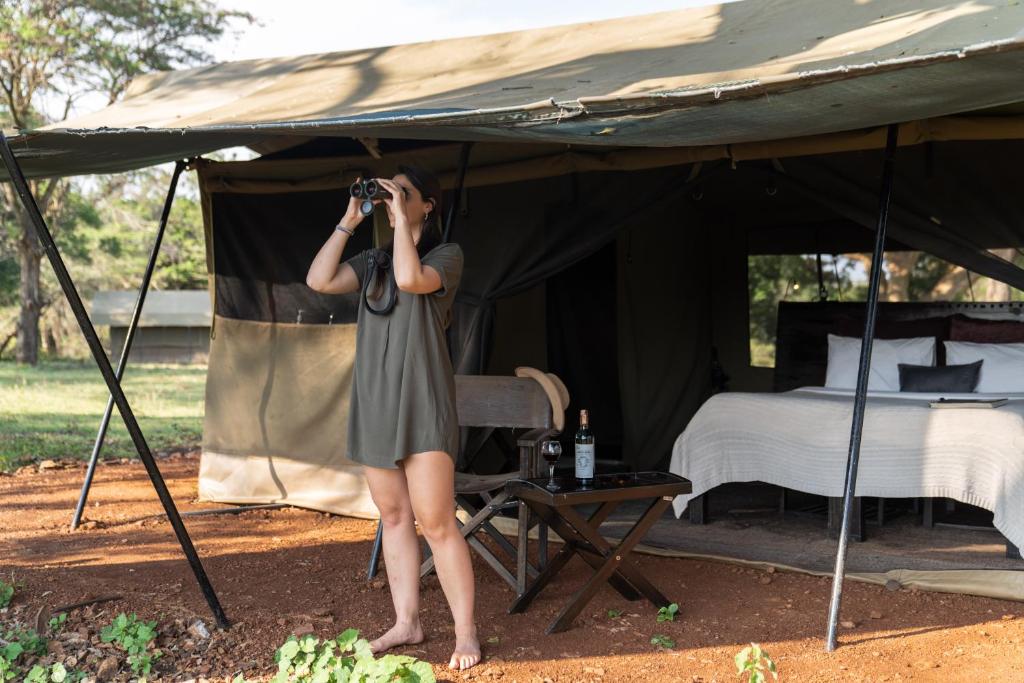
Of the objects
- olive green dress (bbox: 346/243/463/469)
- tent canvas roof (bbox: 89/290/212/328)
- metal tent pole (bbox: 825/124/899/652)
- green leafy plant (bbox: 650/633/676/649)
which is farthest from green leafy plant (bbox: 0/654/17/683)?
tent canvas roof (bbox: 89/290/212/328)

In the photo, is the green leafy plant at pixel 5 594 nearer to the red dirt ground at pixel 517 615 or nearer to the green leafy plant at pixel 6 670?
the red dirt ground at pixel 517 615

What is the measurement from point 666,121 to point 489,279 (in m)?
2.01

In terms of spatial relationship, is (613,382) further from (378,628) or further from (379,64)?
(378,628)

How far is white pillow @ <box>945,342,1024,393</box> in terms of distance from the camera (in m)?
5.70

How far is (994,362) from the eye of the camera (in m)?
5.83

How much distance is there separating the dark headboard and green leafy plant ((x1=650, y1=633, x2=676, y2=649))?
362cm

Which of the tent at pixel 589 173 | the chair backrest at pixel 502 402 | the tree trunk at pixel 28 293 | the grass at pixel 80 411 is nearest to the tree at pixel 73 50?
the tree trunk at pixel 28 293

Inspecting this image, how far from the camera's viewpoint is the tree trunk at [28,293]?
1848 centimetres

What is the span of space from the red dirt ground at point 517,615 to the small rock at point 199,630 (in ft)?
0.12

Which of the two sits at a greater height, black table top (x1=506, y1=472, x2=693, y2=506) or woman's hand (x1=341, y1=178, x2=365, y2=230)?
woman's hand (x1=341, y1=178, x2=365, y2=230)

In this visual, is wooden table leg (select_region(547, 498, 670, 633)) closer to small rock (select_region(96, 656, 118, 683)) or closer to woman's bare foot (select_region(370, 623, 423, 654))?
woman's bare foot (select_region(370, 623, 423, 654))

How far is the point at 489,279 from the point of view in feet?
17.2

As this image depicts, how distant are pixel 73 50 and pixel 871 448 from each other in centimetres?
1610

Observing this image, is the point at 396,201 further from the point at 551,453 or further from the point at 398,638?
the point at 398,638
